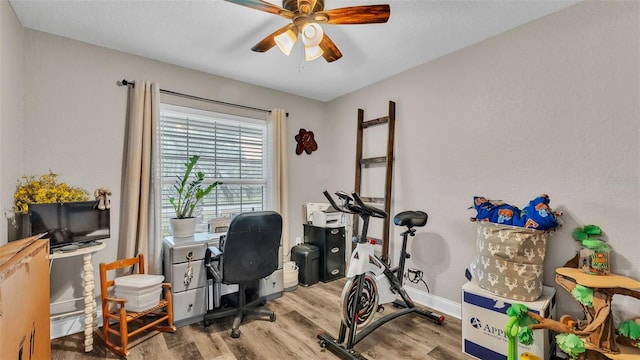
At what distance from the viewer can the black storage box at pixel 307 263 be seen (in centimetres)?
320

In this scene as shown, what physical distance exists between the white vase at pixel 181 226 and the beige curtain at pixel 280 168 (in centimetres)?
103

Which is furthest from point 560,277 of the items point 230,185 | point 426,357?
point 230,185

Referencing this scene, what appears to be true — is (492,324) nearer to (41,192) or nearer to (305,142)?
(305,142)

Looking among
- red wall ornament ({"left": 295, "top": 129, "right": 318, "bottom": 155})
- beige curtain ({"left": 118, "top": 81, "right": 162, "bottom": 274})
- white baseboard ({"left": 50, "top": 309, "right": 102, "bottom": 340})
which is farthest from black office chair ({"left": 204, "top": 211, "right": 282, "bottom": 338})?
red wall ornament ({"left": 295, "top": 129, "right": 318, "bottom": 155})

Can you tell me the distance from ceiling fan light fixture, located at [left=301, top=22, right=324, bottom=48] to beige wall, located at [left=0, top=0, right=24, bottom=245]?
1867 mm

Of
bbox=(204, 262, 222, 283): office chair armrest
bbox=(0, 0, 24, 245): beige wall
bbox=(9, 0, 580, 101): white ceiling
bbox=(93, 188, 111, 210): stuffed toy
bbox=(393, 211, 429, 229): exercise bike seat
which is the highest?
bbox=(9, 0, 580, 101): white ceiling

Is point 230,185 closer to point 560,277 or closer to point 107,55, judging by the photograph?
point 107,55

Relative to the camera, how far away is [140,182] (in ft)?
8.02

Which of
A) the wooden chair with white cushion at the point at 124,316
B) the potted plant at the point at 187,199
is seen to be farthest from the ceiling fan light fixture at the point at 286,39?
the wooden chair with white cushion at the point at 124,316

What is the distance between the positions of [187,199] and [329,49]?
2.01 meters

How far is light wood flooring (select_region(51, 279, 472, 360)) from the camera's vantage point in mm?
1912

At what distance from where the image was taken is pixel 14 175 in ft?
6.22

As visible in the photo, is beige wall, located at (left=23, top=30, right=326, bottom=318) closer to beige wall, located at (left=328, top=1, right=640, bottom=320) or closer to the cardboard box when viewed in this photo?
beige wall, located at (left=328, top=1, right=640, bottom=320)

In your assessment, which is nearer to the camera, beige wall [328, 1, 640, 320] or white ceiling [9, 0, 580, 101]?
beige wall [328, 1, 640, 320]
